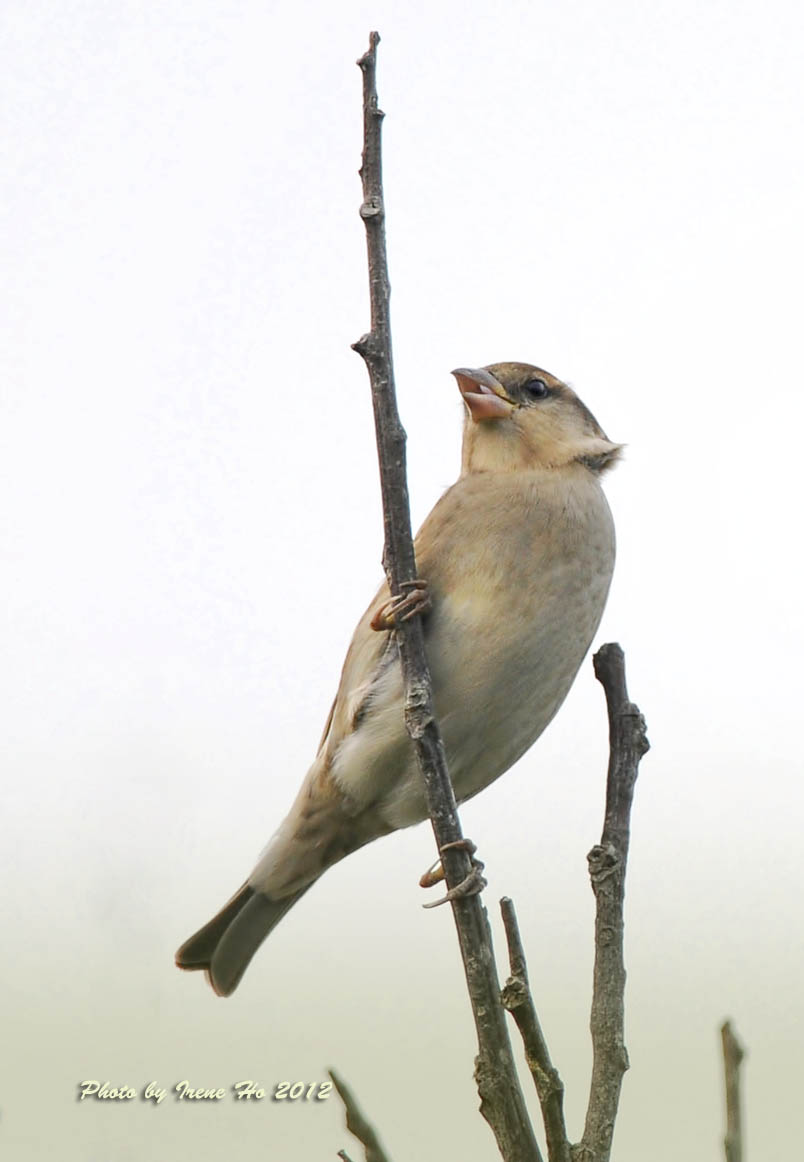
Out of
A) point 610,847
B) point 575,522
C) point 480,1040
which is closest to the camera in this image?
point 480,1040

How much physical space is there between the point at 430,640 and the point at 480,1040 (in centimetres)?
172

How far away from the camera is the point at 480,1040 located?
2.32 m

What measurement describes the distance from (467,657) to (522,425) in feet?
3.88

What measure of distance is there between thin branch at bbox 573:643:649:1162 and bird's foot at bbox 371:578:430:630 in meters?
0.42

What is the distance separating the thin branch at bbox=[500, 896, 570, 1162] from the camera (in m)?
2.18

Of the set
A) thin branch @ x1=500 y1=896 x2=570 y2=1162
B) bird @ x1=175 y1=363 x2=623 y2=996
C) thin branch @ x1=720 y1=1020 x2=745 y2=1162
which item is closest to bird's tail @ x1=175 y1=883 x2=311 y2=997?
bird @ x1=175 y1=363 x2=623 y2=996

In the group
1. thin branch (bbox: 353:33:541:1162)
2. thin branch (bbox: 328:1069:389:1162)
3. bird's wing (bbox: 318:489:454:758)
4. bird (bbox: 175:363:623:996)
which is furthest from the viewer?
bird's wing (bbox: 318:489:454:758)

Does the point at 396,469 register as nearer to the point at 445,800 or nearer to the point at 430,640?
the point at 445,800

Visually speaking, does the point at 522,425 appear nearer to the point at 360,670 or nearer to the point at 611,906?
the point at 360,670

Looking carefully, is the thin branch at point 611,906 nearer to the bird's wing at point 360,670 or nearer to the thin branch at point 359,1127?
the thin branch at point 359,1127

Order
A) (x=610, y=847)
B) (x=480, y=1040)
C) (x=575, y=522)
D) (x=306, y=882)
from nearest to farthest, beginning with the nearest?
(x=480, y=1040), (x=610, y=847), (x=575, y=522), (x=306, y=882)

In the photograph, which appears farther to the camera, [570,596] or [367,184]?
[570,596]

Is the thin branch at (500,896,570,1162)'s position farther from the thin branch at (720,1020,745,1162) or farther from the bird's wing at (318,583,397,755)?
the bird's wing at (318,583,397,755)

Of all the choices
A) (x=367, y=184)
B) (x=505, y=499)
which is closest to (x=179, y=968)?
(x=505, y=499)
